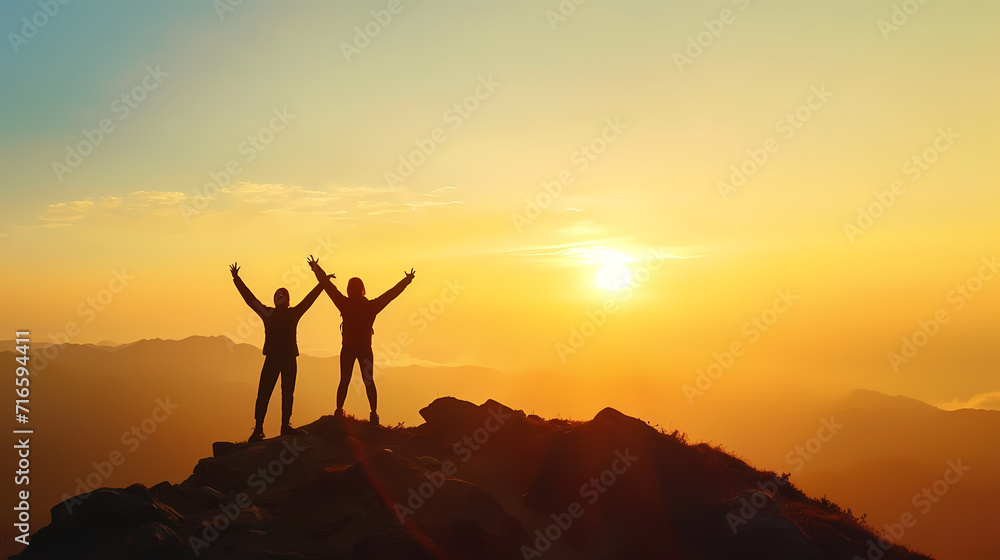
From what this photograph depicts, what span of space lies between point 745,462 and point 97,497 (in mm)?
18920

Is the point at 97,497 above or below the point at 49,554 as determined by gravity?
above

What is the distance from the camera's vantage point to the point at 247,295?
17844mm

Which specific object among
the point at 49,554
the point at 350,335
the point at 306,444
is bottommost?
the point at 49,554

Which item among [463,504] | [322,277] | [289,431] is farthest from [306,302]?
[463,504]

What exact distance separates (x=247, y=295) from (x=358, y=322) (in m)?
3.01

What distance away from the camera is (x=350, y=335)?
19.1 m

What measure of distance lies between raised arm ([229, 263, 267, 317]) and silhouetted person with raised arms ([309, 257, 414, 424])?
1.78 meters

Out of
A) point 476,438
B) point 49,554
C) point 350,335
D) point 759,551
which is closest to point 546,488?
point 476,438

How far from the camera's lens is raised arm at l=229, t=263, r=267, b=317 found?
17688mm

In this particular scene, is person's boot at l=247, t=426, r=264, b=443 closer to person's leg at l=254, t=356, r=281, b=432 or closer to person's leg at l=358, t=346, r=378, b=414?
person's leg at l=254, t=356, r=281, b=432

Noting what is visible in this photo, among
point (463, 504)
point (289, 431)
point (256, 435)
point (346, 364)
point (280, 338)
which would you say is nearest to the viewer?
→ point (463, 504)

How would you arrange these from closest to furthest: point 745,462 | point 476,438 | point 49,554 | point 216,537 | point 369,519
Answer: point 49,554 < point 216,537 < point 369,519 < point 476,438 < point 745,462

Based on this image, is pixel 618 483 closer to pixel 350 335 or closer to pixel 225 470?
pixel 350 335

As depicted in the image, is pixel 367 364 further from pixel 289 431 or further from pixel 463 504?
pixel 463 504
